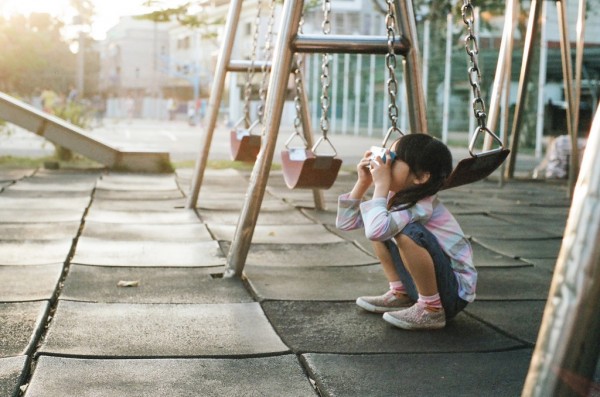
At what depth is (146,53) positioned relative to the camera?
73875 mm

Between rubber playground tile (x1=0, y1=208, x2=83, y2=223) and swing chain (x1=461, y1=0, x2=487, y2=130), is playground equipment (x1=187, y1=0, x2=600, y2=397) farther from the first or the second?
rubber playground tile (x1=0, y1=208, x2=83, y2=223)

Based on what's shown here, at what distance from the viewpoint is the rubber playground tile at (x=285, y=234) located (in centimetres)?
462

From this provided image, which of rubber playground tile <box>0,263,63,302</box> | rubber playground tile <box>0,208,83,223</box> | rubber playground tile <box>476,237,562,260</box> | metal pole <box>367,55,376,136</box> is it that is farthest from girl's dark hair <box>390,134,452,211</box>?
metal pole <box>367,55,376,136</box>

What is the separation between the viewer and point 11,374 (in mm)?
2074

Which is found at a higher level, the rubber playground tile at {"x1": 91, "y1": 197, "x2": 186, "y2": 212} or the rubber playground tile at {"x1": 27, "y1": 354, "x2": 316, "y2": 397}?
the rubber playground tile at {"x1": 27, "y1": 354, "x2": 316, "y2": 397}

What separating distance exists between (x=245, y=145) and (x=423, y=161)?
2.13 meters

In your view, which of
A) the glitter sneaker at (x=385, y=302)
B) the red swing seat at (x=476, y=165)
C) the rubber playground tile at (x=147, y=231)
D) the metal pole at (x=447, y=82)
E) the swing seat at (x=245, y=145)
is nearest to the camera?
the red swing seat at (x=476, y=165)

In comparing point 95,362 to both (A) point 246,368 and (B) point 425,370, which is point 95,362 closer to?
(A) point 246,368

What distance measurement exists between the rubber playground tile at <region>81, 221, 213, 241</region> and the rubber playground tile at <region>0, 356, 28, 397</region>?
231 cm

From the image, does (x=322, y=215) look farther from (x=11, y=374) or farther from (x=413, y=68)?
(x=11, y=374)

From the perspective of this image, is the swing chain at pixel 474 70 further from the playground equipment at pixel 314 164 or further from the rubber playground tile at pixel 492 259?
the rubber playground tile at pixel 492 259

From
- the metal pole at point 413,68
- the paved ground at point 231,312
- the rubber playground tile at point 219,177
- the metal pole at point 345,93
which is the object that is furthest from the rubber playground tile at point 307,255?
the metal pole at point 345,93

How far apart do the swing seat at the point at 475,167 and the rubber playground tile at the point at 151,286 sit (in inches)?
38.3

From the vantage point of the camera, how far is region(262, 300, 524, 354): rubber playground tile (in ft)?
8.17
